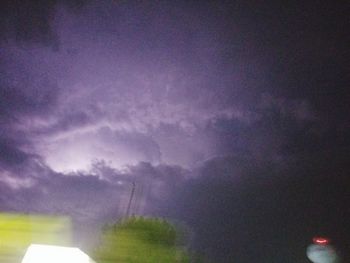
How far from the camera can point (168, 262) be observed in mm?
14242

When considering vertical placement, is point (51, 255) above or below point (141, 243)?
below

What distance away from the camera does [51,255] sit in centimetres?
598

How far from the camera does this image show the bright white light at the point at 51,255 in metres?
5.91

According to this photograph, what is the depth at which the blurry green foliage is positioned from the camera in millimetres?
13953

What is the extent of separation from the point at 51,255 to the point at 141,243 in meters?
8.97

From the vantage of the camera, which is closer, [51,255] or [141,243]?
[51,255]

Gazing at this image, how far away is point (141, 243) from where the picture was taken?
14648 mm

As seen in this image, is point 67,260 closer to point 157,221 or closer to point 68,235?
point 68,235

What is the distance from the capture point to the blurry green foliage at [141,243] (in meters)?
14.0

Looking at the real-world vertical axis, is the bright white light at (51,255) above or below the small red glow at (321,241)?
below

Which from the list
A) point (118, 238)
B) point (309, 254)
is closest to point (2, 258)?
point (118, 238)

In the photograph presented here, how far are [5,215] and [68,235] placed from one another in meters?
1.45

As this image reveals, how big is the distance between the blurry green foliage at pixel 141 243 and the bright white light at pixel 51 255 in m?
7.41

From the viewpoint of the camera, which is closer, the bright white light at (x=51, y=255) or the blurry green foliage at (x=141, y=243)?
the bright white light at (x=51, y=255)
